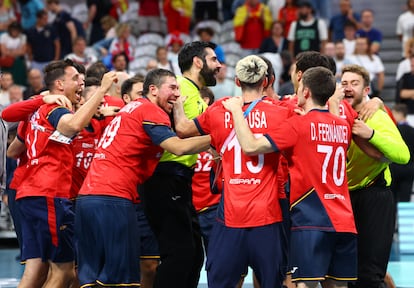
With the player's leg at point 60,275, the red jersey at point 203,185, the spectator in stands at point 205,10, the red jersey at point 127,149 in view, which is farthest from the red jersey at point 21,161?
the spectator in stands at point 205,10

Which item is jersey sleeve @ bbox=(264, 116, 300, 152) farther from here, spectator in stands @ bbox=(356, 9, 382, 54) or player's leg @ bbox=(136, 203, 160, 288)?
spectator in stands @ bbox=(356, 9, 382, 54)

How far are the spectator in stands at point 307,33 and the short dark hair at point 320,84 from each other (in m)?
11.9

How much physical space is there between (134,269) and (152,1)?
46.3ft

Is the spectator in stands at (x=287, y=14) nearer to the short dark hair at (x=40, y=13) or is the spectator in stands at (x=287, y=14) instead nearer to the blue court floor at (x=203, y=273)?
the short dark hair at (x=40, y=13)

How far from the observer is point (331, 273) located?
8125mm

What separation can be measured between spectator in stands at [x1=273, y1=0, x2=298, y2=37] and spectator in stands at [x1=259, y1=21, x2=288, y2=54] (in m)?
0.31

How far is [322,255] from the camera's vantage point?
7.91 meters

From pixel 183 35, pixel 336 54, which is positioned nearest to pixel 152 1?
pixel 183 35

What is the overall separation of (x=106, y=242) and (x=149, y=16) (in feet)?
46.4

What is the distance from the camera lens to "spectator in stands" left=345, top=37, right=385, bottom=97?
19062 millimetres

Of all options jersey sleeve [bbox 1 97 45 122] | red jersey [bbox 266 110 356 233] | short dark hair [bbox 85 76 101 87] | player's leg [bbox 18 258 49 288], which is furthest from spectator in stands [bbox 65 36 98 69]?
red jersey [bbox 266 110 356 233]

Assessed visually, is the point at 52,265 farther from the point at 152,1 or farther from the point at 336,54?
the point at 152,1

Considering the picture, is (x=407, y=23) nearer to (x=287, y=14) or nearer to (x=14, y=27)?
(x=287, y=14)

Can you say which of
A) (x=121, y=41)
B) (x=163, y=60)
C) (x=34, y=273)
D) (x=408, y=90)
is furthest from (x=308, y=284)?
(x=121, y=41)
